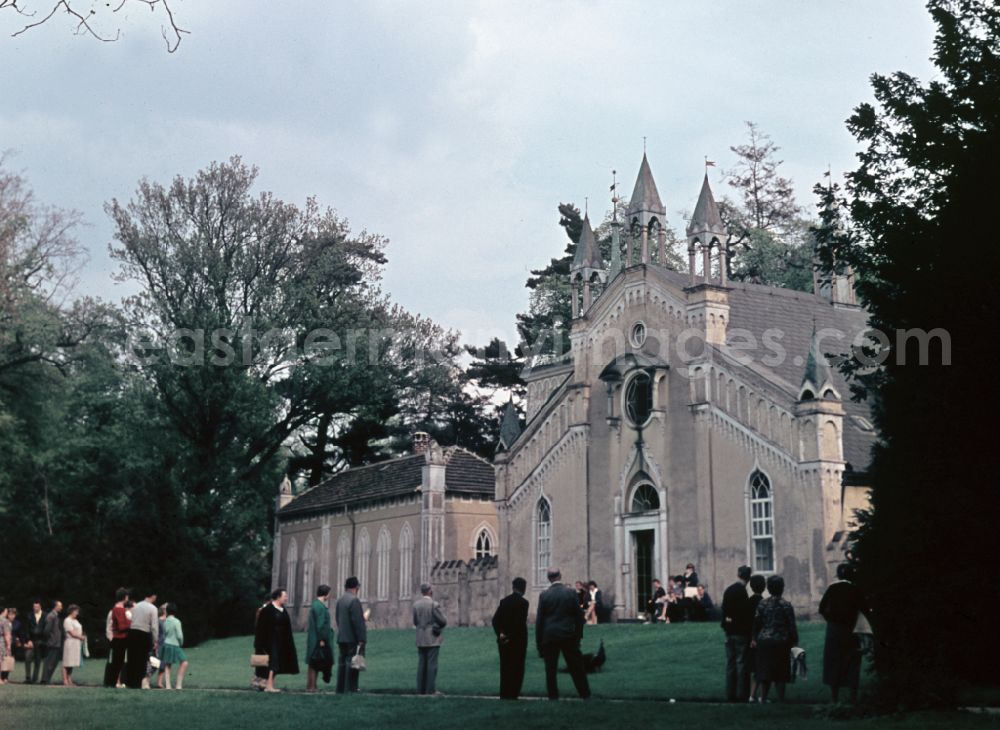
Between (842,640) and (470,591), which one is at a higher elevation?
(470,591)

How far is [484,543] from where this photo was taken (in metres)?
47.6

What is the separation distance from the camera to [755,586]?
17125 mm

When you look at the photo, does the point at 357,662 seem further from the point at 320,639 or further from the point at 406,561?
the point at 406,561

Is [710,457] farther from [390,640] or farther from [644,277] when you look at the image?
[390,640]

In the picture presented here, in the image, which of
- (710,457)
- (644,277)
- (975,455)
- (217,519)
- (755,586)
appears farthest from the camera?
(217,519)

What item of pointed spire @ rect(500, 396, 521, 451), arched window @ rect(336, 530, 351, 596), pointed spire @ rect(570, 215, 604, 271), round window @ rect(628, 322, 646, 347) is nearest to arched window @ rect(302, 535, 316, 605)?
arched window @ rect(336, 530, 351, 596)

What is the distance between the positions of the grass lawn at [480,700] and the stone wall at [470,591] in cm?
1080

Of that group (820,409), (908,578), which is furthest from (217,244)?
(908,578)

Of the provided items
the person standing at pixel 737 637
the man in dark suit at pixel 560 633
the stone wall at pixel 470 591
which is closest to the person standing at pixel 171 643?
the man in dark suit at pixel 560 633

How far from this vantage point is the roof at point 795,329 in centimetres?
3512

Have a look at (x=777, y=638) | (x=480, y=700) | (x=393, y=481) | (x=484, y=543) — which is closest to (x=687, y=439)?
(x=484, y=543)

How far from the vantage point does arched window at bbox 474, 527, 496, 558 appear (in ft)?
155

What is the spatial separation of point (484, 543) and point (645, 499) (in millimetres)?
11306

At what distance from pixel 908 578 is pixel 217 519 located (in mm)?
35562
